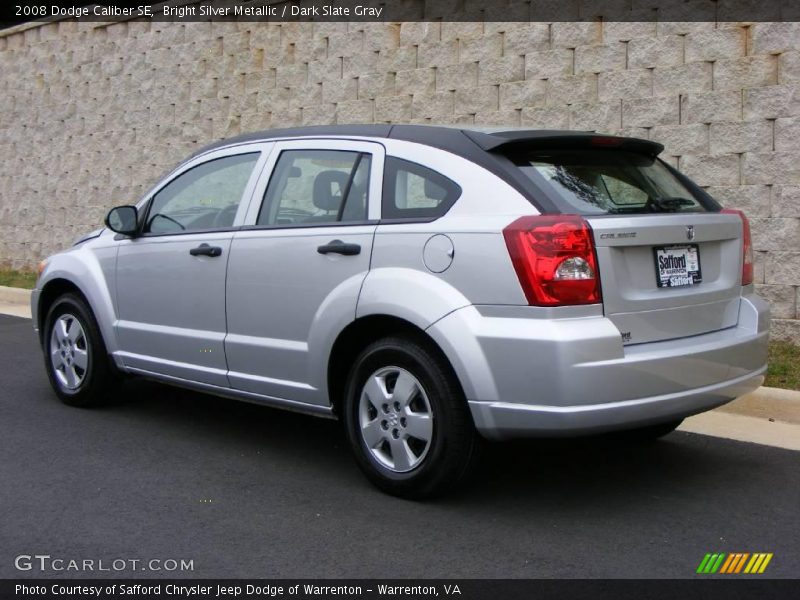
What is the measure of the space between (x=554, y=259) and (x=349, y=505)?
4.90 feet

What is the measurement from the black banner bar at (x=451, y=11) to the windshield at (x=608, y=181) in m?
3.96

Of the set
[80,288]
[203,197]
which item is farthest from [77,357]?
[203,197]

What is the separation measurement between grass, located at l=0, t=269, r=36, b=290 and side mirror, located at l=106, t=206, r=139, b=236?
26.7ft

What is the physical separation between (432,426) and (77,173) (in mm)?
12311

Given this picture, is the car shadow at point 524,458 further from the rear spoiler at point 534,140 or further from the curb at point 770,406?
the rear spoiler at point 534,140

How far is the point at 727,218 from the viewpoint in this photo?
16.7 feet

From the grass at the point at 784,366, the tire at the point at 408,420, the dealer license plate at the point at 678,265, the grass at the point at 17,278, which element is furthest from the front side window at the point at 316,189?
the grass at the point at 17,278

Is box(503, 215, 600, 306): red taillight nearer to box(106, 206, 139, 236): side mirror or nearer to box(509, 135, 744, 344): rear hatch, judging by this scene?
box(509, 135, 744, 344): rear hatch

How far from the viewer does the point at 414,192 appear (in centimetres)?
493

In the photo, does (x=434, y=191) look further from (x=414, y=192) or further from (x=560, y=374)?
(x=560, y=374)

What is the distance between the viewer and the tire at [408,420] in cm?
457

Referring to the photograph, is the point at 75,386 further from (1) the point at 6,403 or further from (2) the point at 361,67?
(2) the point at 361,67

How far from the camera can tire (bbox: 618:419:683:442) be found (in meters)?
5.68

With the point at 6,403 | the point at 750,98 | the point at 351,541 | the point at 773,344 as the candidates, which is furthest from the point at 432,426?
the point at 750,98
